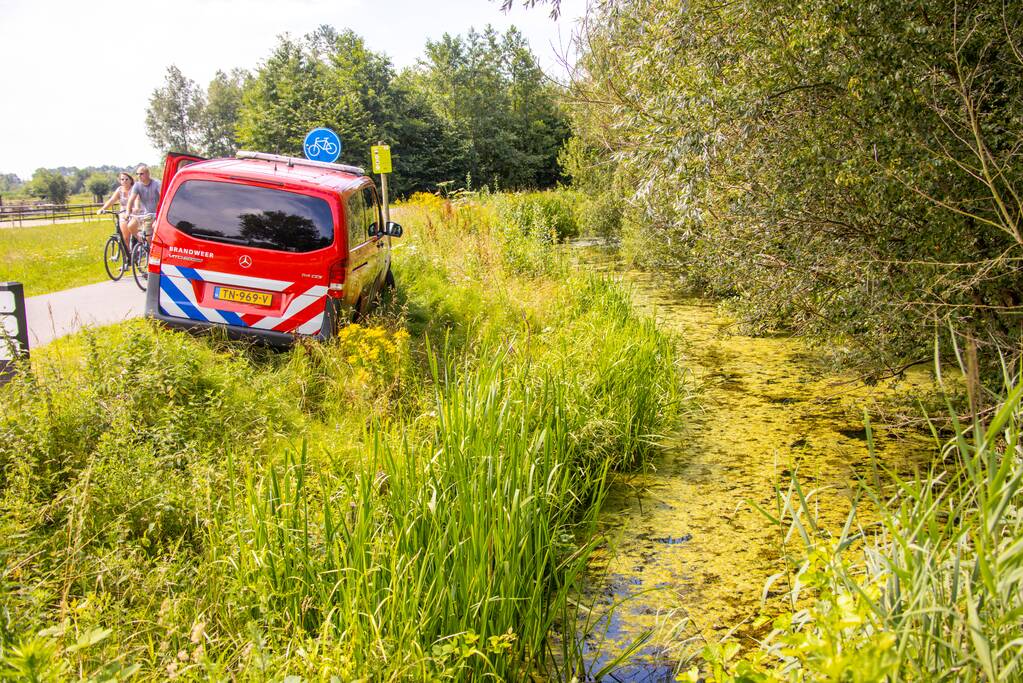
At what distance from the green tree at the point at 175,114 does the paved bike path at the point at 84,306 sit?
246 feet

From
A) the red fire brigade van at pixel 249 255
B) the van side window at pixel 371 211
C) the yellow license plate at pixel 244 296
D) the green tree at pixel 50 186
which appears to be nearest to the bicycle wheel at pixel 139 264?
the van side window at pixel 371 211

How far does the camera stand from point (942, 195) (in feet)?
17.9

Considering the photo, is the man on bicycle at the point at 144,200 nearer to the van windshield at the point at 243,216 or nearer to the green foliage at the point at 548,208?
the van windshield at the point at 243,216

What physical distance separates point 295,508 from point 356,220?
4.76 meters

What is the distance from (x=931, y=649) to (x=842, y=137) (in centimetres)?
438

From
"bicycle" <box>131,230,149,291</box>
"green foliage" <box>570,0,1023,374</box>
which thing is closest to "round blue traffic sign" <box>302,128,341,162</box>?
"bicycle" <box>131,230,149,291</box>

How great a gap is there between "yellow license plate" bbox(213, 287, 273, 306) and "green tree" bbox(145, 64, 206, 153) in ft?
263

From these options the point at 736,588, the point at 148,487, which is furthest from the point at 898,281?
the point at 148,487

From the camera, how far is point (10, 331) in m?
5.21

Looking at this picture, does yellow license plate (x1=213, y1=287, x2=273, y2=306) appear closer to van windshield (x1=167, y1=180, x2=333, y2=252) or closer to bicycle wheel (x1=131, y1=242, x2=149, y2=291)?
van windshield (x1=167, y1=180, x2=333, y2=252)

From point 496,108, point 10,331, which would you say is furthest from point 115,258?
point 496,108

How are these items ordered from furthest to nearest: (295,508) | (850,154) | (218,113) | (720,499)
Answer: (218,113) → (850,154) → (720,499) → (295,508)

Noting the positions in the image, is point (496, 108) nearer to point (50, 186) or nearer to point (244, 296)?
point (50, 186)

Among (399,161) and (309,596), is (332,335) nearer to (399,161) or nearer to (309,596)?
(309,596)
